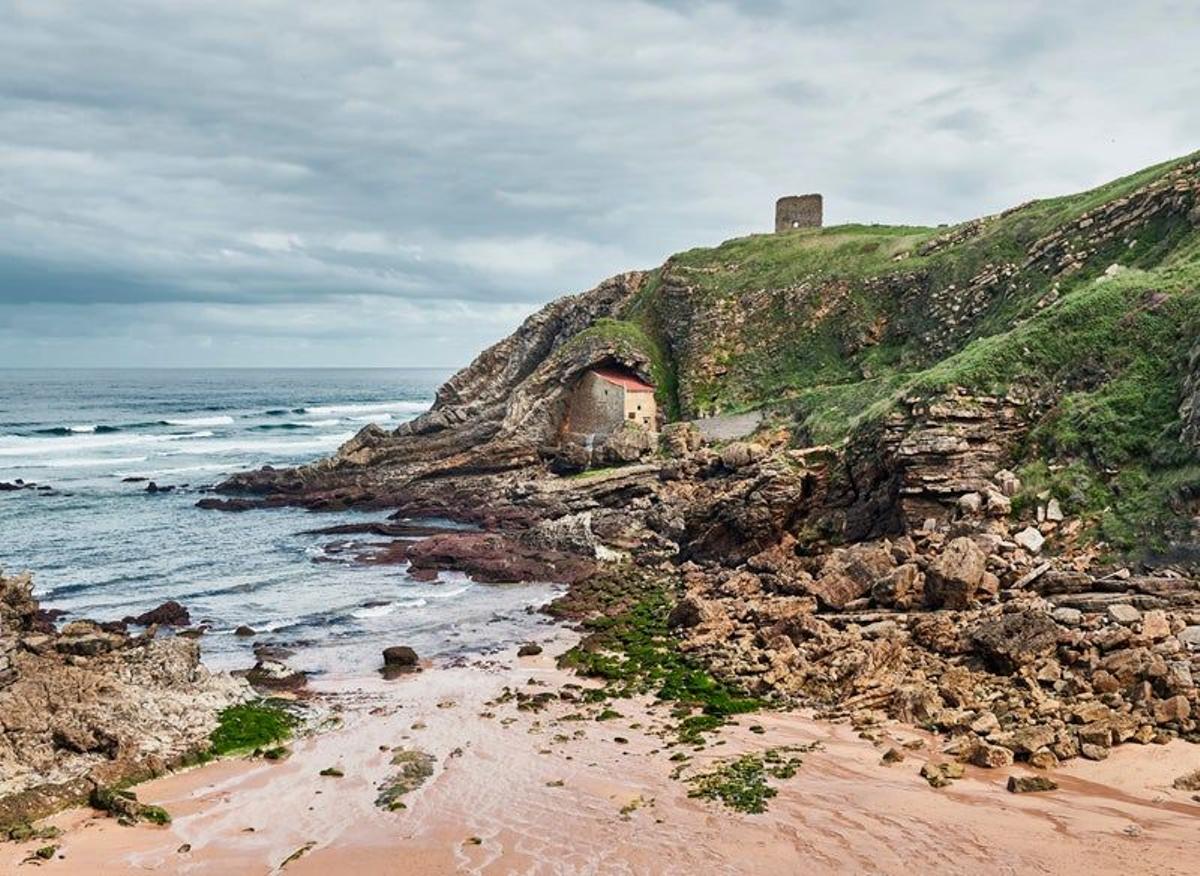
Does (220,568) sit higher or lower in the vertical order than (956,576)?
lower

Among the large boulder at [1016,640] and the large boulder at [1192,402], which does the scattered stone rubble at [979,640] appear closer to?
the large boulder at [1016,640]

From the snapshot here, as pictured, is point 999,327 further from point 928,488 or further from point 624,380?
point 624,380

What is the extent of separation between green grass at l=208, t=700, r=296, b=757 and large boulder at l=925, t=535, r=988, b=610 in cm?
1402

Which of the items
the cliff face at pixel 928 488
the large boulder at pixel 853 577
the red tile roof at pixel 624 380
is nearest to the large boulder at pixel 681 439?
the cliff face at pixel 928 488

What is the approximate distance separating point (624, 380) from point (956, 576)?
3690cm

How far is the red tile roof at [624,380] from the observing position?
181 ft

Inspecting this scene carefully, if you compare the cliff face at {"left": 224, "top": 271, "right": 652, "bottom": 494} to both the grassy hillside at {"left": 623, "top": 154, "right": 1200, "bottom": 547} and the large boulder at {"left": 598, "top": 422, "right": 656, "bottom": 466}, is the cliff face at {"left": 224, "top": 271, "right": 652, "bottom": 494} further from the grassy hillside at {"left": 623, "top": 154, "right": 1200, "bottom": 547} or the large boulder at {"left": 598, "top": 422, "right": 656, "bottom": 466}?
the large boulder at {"left": 598, "top": 422, "right": 656, "bottom": 466}

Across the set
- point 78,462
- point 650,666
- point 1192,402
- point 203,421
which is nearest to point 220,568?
point 650,666

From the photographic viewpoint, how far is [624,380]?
185 ft

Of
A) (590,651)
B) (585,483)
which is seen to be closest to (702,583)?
(590,651)

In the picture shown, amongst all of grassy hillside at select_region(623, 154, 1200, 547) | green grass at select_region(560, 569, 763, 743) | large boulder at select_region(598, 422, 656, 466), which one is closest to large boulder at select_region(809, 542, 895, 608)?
green grass at select_region(560, 569, 763, 743)

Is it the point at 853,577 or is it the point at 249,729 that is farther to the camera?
the point at 853,577

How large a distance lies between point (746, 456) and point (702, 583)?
10070mm

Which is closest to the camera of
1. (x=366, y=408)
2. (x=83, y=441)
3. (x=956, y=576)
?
(x=956, y=576)
